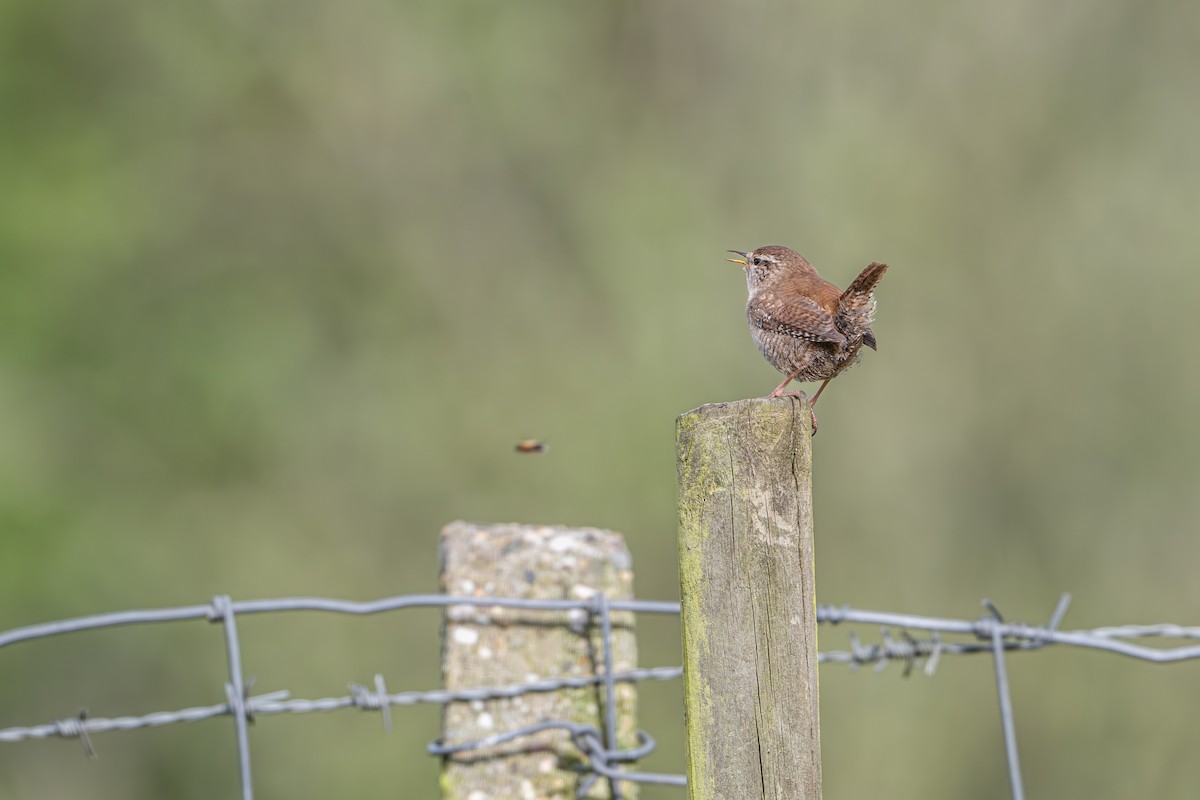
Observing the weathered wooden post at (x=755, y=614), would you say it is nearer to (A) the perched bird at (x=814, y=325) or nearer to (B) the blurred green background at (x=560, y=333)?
(A) the perched bird at (x=814, y=325)

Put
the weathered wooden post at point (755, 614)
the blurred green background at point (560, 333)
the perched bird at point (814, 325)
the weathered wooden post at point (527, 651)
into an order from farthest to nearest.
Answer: the blurred green background at point (560, 333)
the perched bird at point (814, 325)
the weathered wooden post at point (527, 651)
the weathered wooden post at point (755, 614)

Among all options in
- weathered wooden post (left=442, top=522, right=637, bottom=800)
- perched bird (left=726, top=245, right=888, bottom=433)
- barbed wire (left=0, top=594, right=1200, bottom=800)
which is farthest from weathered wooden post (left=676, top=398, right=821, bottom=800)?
perched bird (left=726, top=245, right=888, bottom=433)

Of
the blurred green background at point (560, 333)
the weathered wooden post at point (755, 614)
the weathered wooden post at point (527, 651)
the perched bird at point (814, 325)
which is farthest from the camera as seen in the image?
the blurred green background at point (560, 333)

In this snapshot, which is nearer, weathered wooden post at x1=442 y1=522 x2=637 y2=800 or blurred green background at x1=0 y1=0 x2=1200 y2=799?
weathered wooden post at x1=442 y1=522 x2=637 y2=800

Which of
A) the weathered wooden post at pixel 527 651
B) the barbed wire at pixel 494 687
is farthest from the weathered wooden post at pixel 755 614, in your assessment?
the weathered wooden post at pixel 527 651

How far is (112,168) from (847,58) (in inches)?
278

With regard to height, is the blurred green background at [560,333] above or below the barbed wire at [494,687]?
above

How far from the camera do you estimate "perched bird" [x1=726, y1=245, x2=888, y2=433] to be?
10.0ft

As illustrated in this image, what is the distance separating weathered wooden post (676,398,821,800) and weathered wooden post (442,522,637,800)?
78 centimetres

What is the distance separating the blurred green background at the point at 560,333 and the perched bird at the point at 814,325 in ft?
17.1

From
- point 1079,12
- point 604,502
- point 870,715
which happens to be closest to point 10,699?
point 604,502

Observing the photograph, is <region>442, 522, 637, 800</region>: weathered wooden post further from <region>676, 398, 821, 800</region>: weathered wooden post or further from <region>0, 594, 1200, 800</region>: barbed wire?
<region>676, 398, 821, 800</region>: weathered wooden post

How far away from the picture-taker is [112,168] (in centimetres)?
1009

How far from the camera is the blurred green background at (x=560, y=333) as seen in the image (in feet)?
30.5
